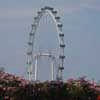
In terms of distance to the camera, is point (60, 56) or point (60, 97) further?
point (60, 56)

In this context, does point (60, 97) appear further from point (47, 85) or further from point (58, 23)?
point (58, 23)

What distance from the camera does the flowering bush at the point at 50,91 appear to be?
41.8ft

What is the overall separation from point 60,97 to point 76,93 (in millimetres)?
452

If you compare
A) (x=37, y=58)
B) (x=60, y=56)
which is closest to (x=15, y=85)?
(x=37, y=58)

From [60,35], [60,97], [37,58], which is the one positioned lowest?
[60,97]

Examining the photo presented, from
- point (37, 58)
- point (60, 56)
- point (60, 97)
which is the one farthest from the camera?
point (60, 56)

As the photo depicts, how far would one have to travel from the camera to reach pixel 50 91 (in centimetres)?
1272

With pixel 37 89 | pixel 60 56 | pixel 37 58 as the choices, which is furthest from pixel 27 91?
pixel 60 56

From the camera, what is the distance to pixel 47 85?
12938 millimetres

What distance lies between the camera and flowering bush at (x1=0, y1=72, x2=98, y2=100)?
41.8 feet

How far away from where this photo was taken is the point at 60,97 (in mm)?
12773

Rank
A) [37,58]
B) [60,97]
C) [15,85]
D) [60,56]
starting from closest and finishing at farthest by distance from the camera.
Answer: [60,97] < [15,85] < [37,58] < [60,56]

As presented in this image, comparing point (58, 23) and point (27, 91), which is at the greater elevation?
point (58, 23)

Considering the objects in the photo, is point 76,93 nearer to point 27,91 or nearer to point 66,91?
point 66,91
